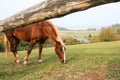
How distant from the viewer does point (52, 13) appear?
21.1 ft

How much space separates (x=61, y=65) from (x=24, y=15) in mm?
4950

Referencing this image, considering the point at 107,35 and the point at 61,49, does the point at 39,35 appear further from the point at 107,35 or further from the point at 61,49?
the point at 107,35

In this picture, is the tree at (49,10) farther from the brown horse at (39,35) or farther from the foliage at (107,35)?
the foliage at (107,35)

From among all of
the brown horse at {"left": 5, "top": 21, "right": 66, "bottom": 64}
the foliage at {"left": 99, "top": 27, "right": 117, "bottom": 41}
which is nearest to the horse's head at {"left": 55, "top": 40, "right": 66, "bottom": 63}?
the brown horse at {"left": 5, "top": 21, "right": 66, "bottom": 64}

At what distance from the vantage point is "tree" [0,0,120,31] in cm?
605

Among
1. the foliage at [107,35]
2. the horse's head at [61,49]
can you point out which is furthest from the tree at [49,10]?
the foliage at [107,35]

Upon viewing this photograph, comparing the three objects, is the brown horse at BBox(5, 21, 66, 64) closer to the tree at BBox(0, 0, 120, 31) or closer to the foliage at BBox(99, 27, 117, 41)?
the tree at BBox(0, 0, 120, 31)

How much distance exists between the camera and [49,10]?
6.47 m

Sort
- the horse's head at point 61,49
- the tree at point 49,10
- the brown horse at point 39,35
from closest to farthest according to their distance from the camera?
1. the tree at point 49,10
2. the horse's head at point 61,49
3. the brown horse at point 39,35

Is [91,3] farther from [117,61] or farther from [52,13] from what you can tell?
[117,61]

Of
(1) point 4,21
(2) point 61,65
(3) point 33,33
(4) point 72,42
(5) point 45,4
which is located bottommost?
(4) point 72,42

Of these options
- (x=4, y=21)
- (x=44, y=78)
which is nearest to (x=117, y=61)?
(x=44, y=78)

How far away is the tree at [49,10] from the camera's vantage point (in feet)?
19.9

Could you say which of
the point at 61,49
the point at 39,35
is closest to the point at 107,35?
the point at 39,35
